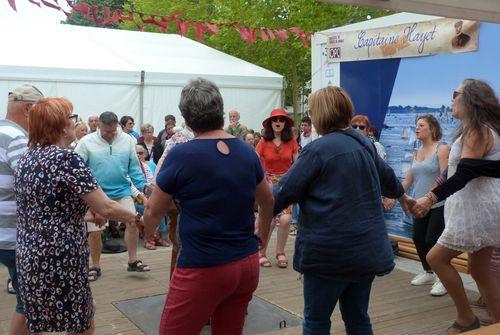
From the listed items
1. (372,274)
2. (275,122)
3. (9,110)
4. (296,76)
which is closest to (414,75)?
(275,122)

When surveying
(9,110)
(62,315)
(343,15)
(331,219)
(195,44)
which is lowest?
(62,315)

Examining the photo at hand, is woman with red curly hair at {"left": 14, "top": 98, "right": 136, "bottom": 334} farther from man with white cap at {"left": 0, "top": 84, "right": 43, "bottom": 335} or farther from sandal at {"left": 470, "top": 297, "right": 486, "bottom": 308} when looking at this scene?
sandal at {"left": 470, "top": 297, "right": 486, "bottom": 308}

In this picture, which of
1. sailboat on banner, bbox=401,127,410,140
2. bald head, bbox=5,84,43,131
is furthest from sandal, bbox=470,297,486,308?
bald head, bbox=5,84,43,131

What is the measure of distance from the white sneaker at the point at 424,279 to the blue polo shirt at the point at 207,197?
3.57 m

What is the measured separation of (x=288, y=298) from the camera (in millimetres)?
5180

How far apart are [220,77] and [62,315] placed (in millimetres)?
10258

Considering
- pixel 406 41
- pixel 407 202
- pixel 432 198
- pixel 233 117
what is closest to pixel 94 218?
pixel 407 202

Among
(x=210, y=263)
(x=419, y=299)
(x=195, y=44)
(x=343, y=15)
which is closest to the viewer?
(x=210, y=263)

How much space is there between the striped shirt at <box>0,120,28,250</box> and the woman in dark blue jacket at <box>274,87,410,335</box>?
1.57m

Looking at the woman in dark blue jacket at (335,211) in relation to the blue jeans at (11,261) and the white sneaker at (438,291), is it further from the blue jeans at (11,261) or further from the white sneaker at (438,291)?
the white sneaker at (438,291)

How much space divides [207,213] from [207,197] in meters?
0.08

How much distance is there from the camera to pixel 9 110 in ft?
11.2

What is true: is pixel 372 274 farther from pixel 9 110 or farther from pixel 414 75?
pixel 414 75

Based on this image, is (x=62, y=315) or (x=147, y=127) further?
(x=147, y=127)
